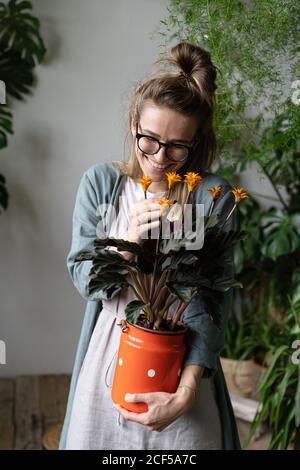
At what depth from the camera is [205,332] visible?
122cm

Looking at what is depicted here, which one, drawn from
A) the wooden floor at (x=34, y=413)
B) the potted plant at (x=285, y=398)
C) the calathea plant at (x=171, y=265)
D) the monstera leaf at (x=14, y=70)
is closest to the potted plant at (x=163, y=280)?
the calathea plant at (x=171, y=265)

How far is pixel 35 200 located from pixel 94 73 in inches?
24.8

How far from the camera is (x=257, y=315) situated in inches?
120

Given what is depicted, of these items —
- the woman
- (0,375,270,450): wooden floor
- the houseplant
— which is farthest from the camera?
the houseplant

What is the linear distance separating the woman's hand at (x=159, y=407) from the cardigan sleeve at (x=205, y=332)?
0.08 metres

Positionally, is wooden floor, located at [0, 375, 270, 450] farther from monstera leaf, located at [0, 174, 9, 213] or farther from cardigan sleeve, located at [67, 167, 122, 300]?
A: cardigan sleeve, located at [67, 167, 122, 300]

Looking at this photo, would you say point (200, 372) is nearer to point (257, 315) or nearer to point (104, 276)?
point (104, 276)

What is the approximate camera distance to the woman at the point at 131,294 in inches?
46.7

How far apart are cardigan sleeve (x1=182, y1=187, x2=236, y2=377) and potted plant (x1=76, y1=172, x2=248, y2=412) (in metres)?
0.04

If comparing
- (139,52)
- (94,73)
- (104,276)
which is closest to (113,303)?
(104,276)

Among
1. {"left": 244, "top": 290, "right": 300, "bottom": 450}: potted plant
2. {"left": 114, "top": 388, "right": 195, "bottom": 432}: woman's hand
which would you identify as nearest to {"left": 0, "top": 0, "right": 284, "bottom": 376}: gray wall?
{"left": 244, "top": 290, "right": 300, "bottom": 450}: potted plant

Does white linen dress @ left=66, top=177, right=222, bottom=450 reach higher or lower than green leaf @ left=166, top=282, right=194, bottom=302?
lower

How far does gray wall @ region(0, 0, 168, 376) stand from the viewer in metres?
2.77

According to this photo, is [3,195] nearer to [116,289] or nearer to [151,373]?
[116,289]
